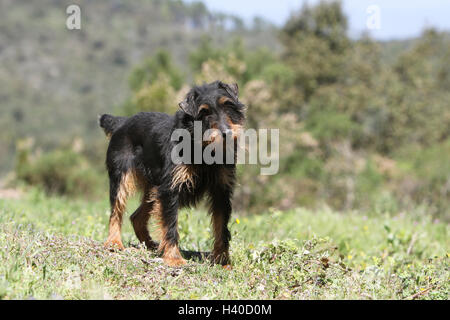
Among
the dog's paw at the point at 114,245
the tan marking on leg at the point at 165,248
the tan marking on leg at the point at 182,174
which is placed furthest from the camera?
the dog's paw at the point at 114,245

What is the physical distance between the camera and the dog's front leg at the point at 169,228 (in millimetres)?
5855

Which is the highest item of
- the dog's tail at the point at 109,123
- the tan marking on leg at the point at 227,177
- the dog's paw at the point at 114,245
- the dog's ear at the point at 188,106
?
the dog's ear at the point at 188,106

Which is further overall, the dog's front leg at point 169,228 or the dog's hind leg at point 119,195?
the dog's hind leg at point 119,195

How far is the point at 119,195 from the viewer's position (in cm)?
696

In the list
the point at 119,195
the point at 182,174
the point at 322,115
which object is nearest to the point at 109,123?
the point at 119,195

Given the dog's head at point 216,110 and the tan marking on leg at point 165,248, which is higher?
the dog's head at point 216,110

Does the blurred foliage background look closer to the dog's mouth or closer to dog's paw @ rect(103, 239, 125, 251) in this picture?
dog's paw @ rect(103, 239, 125, 251)

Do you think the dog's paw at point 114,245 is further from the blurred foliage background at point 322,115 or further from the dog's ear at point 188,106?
the blurred foliage background at point 322,115

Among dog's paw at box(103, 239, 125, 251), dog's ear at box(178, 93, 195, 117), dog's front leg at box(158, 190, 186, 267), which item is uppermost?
dog's ear at box(178, 93, 195, 117)

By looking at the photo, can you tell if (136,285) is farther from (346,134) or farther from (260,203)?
(346,134)

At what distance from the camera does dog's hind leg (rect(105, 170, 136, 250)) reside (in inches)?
270

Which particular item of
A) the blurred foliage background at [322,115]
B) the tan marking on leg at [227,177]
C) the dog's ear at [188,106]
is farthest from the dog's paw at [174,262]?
the blurred foliage background at [322,115]

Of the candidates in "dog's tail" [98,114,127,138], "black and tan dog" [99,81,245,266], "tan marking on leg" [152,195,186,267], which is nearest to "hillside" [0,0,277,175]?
"dog's tail" [98,114,127,138]

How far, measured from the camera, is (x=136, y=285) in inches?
188
